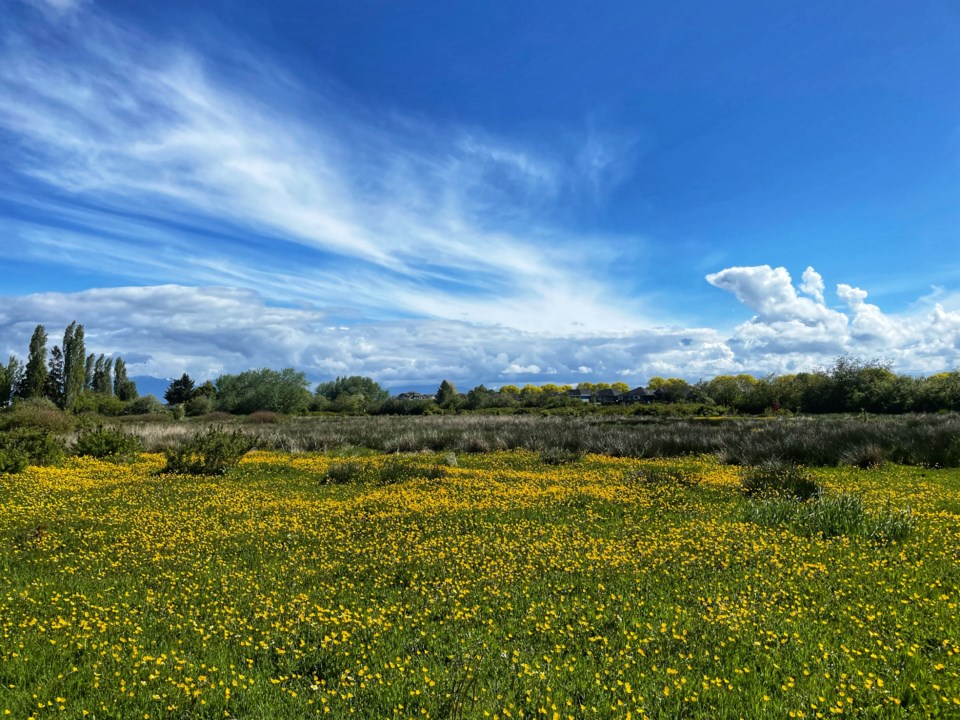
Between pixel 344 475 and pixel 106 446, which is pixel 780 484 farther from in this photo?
pixel 106 446

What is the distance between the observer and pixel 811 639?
271 inches

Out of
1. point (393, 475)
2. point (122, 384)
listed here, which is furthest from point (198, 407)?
point (393, 475)

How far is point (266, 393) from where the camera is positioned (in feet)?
280

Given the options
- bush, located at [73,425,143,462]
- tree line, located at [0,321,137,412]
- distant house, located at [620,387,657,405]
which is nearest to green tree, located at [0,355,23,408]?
tree line, located at [0,321,137,412]

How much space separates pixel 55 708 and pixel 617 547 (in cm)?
856

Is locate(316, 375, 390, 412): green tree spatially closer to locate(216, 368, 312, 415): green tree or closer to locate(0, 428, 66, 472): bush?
locate(216, 368, 312, 415): green tree

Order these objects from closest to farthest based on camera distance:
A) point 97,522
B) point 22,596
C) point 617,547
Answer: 1. point 22,596
2. point 617,547
3. point 97,522

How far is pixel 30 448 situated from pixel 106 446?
379 centimetres

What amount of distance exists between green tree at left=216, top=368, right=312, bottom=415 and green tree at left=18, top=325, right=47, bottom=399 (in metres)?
23.1

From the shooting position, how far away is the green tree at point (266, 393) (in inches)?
3339

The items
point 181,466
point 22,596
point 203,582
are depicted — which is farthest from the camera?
point 181,466

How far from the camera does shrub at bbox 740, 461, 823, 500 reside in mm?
15211

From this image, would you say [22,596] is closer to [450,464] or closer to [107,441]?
[450,464]

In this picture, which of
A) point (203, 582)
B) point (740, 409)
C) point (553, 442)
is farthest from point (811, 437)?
point (740, 409)
